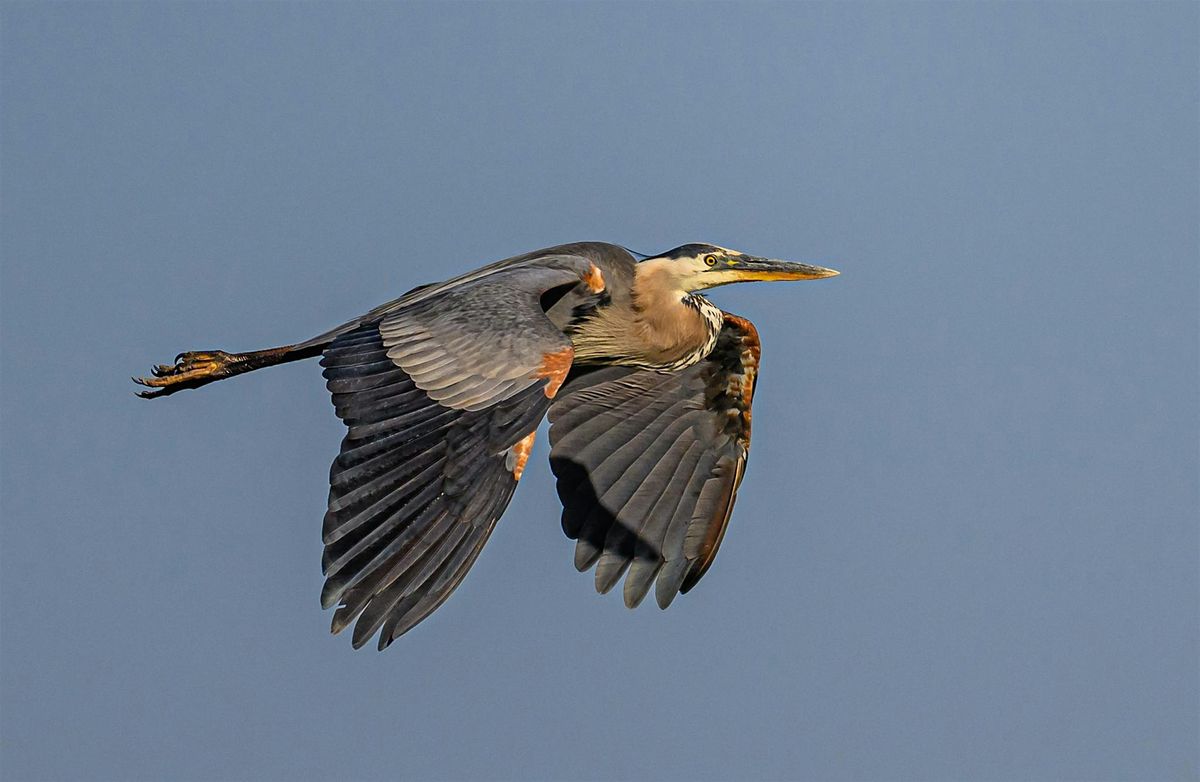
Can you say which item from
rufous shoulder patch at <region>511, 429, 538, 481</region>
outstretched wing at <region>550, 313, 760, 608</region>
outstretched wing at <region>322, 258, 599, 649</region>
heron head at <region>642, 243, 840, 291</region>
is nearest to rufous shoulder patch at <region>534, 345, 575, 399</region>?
outstretched wing at <region>322, 258, 599, 649</region>

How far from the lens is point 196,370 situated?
26.1ft

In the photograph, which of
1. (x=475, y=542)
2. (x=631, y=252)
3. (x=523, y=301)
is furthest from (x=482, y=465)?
(x=631, y=252)

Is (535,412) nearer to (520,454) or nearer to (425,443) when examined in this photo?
(520,454)

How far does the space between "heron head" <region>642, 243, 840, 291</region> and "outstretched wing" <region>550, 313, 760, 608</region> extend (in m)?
0.43

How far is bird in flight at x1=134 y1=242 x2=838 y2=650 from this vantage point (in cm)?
590

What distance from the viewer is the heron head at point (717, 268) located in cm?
819

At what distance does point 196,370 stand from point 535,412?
2.42 m

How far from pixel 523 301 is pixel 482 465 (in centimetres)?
108

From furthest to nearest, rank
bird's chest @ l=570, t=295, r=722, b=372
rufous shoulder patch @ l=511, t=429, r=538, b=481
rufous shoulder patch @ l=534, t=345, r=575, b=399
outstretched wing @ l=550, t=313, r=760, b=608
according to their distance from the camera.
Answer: outstretched wing @ l=550, t=313, r=760, b=608, bird's chest @ l=570, t=295, r=722, b=372, rufous shoulder patch @ l=534, t=345, r=575, b=399, rufous shoulder patch @ l=511, t=429, r=538, b=481

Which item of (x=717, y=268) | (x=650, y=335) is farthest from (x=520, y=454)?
(x=717, y=268)

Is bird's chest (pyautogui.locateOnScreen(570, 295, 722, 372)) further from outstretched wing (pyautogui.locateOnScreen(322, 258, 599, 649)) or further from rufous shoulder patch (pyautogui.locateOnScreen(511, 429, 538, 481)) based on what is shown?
rufous shoulder patch (pyautogui.locateOnScreen(511, 429, 538, 481))

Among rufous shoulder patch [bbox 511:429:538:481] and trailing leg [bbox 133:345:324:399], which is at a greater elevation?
trailing leg [bbox 133:345:324:399]

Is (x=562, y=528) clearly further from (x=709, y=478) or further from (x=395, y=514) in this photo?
(x=395, y=514)

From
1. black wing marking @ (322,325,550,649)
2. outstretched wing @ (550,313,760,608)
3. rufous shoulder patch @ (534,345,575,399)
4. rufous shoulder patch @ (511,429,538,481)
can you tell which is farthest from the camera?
outstretched wing @ (550,313,760,608)
